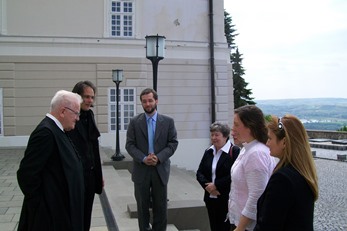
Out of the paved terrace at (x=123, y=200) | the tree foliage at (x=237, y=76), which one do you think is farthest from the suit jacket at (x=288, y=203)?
the tree foliage at (x=237, y=76)

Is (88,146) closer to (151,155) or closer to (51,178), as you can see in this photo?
(151,155)

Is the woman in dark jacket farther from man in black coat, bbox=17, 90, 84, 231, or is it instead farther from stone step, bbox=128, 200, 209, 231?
man in black coat, bbox=17, 90, 84, 231

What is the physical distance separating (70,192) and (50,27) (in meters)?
15.0

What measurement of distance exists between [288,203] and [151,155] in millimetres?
2824

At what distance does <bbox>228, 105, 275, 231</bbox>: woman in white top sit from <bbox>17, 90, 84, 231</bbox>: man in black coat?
4.55ft

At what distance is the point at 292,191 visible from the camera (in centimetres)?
232

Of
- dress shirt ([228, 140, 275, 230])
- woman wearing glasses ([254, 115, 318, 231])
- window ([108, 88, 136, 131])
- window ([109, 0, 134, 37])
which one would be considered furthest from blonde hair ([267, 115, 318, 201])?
window ([109, 0, 134, 37])

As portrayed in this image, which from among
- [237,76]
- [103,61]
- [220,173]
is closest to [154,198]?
[220,173]

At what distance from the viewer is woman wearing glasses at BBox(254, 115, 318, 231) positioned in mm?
2324

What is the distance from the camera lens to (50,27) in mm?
16594

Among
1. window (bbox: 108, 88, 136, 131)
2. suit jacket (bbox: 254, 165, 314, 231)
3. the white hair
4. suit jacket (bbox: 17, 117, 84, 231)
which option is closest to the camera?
suit jacket (bbox: 254, 165, 314, 231)

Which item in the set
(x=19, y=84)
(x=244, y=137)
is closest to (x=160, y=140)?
(x=244, y=137)

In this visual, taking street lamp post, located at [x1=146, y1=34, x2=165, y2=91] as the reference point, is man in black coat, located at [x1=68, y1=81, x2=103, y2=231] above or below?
below

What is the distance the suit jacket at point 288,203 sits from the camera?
2.32 metres
